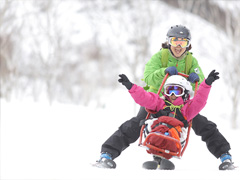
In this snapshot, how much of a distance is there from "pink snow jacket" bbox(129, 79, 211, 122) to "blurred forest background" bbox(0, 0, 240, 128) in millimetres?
9138

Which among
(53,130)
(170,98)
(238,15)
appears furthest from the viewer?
(238,15)

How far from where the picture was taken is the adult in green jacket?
4438 mm

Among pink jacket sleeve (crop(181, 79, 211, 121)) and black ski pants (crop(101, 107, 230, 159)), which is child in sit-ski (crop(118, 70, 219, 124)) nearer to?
pink jacket sleeve (crop(181, 79, 211, 121))

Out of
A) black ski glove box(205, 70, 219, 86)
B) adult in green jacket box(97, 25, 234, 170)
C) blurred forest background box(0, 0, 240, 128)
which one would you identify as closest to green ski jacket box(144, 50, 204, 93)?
adult in green jacket box(97, 25, 234, 170)

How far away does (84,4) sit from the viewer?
31.6 metres

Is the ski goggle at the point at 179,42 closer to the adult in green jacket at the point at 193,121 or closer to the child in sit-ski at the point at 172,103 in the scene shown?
the adult in green jacket at the point at 193,121

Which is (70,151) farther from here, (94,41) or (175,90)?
(94,41)

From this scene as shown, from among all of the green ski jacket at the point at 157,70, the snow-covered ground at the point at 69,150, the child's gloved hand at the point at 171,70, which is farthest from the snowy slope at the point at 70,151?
the child's gloved hand at the point at 171,70

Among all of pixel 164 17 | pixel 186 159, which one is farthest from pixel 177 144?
pixel 164 17

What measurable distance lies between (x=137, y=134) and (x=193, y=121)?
704 millimetres

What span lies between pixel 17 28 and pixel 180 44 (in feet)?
54.3

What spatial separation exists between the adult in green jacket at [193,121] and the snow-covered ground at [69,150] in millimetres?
328

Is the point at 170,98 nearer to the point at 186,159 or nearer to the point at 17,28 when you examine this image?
the point at 186,159

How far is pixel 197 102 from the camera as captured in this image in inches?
165
